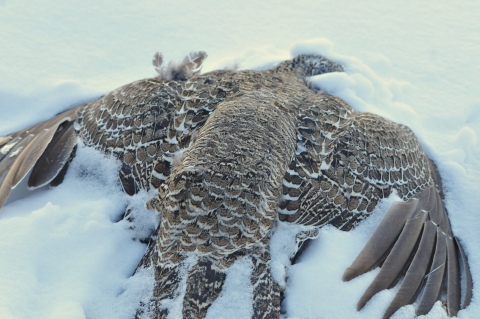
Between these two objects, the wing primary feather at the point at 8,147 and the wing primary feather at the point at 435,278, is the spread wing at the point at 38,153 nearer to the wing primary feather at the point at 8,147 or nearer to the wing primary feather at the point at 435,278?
the wing primary feather at the point at 8,147

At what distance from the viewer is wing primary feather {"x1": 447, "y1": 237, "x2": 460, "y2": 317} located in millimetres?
2604

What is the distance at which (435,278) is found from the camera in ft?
8.83

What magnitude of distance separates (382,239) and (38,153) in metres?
2.12

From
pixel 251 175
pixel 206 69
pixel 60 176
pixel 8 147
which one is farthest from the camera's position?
pixel 206 69

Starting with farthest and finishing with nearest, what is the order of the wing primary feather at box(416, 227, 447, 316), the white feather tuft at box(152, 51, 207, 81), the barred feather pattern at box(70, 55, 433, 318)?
the white feather tuft at box(152, 51, 207, 81), the wing primary feather at box(416, 227, 447, 316), the barred feather pattern at box(70, 55, 433, 318)

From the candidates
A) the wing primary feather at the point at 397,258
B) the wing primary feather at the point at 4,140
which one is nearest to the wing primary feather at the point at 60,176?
the wing primary feather at the point at 4,140

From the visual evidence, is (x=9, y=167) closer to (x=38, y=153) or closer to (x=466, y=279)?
(x=38, y=153)

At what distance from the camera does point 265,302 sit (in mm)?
2379

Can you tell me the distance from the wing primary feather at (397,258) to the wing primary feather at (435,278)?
14 cm

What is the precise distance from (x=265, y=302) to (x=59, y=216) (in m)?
1.19

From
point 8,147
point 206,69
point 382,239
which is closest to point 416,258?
point 382,239

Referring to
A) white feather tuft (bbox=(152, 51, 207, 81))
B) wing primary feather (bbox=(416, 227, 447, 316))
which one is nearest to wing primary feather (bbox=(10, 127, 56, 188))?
white feather tuft (bbox=(152, 51, 207, 81))

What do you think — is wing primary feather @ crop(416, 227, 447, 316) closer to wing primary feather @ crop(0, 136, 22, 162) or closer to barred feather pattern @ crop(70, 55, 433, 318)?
barred feather pattern @ crop(70, 55, 433, 318)

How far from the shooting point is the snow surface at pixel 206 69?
96.6 inches
